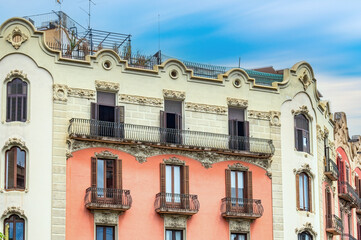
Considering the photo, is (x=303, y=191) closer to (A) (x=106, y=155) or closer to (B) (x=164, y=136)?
(B) (x=164, y=136)

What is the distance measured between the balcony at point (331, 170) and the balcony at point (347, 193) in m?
3.31

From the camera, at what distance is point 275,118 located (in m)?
62.4

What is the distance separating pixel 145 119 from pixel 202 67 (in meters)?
5.74

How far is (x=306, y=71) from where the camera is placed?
64.5 metres

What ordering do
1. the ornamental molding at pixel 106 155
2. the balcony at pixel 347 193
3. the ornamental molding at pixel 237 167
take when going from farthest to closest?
the balcony at pixel 347 193
the ornamental molding at pixel 237 167
the ornamental molding at pixel 106 155

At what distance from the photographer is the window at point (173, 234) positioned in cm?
5750

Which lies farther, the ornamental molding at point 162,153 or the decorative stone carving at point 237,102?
the decorative stone carving at point 237,102

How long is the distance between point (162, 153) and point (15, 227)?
946 centimetres

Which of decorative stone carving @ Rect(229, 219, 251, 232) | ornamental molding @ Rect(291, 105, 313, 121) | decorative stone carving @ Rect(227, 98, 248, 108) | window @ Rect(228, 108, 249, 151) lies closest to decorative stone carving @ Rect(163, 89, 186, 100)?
decorative stone carving @ Rect(227, 98, 248, 108)

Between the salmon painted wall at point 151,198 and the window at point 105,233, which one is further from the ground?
the salmon painted wall at point 151,198

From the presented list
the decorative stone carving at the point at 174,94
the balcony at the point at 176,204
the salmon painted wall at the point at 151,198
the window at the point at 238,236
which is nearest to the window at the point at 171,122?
the decorative stone carving at the point at 174,94

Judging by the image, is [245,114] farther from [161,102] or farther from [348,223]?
[348,223]

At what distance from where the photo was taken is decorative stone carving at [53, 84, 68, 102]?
5609cm

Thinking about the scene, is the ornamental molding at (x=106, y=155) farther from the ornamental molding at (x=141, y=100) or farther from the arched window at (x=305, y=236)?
the arched window at (x=305, y=236)
